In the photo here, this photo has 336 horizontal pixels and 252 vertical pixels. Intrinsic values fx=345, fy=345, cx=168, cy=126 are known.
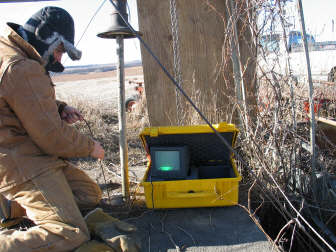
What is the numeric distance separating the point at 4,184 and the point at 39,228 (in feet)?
1.38

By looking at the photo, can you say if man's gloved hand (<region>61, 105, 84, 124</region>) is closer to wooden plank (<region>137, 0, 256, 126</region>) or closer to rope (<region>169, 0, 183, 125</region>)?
rope (<region>169, 0, 183, 125</region>)

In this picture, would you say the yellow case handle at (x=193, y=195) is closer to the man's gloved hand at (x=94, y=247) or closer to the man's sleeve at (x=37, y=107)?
the man's gloved hand at (x=94, y=247)

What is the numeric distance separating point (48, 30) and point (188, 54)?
245cm

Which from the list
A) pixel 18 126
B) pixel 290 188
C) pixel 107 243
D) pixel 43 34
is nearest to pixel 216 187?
pixel 290 188

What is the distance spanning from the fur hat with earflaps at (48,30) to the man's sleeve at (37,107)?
24 centimetres

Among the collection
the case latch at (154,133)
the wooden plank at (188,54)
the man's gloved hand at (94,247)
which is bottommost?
the man's gloved hand at (94,247)

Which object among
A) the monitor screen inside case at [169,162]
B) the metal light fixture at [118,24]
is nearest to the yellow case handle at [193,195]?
the monitor screen inside case at [169,162]

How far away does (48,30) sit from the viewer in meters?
2.68

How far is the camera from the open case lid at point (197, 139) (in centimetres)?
327

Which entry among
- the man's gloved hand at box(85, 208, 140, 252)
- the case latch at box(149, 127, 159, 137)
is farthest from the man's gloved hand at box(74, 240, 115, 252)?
the case latch at box(149, 127, 159, 137)

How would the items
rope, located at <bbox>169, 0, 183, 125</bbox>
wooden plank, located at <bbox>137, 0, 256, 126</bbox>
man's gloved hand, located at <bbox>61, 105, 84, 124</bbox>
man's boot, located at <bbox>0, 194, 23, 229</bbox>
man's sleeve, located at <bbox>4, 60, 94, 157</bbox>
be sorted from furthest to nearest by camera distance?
wooden plank, located at <bbox>137, 0, 256, 126</bbox> → rope, located at <bbox>169, 0, 183, 125</bbox> → man's gloved hand, located at <bbox>61, 105, 84, 124</bbox> → man's boot, located at <bbox>0, 194, 23, 229</bbox> → man's sleeve, located at <bbox>4, 60, 94, 157</bbox>

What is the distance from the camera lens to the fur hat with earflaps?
8.75 feet

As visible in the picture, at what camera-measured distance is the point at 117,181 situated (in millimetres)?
4441

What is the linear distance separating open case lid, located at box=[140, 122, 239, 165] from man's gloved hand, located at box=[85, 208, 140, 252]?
0.85 meters
